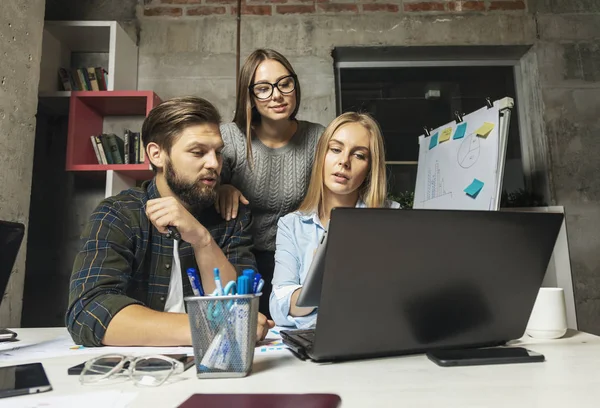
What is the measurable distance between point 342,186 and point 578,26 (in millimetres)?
2173

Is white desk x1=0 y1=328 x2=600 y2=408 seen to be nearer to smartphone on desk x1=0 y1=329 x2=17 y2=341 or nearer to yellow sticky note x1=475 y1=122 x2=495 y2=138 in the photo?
smartphone on desk x1=0 y1=329 x2=17 y2=341

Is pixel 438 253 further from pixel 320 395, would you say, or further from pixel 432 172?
pixel 432 172

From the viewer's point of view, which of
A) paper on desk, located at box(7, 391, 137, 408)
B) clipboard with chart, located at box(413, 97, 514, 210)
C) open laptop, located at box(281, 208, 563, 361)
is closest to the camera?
paper on desk, located at box(7, 391, 137, 408)

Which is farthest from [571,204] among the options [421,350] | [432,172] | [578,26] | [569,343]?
[421,350]

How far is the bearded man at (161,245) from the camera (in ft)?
2.95

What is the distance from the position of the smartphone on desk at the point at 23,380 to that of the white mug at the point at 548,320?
2.68 ft

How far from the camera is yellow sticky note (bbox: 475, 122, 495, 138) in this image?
201 centimetres

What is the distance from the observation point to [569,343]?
845mm

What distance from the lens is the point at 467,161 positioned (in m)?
2.12

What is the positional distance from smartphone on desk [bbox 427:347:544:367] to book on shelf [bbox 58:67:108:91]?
2.31 meters

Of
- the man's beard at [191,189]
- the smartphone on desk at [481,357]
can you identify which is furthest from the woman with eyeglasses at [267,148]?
the smartphone on desk at [481,357]

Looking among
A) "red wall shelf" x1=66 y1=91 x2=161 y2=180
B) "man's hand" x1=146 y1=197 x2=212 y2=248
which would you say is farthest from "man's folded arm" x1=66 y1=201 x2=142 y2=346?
"red wall shelf" x1=66 y1=91 x2=161 y2=180

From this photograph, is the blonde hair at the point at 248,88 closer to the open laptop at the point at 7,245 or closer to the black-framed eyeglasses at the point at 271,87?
the black-framed eyeglasses at the point at 271,87

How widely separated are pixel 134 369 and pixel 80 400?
0.10 m
